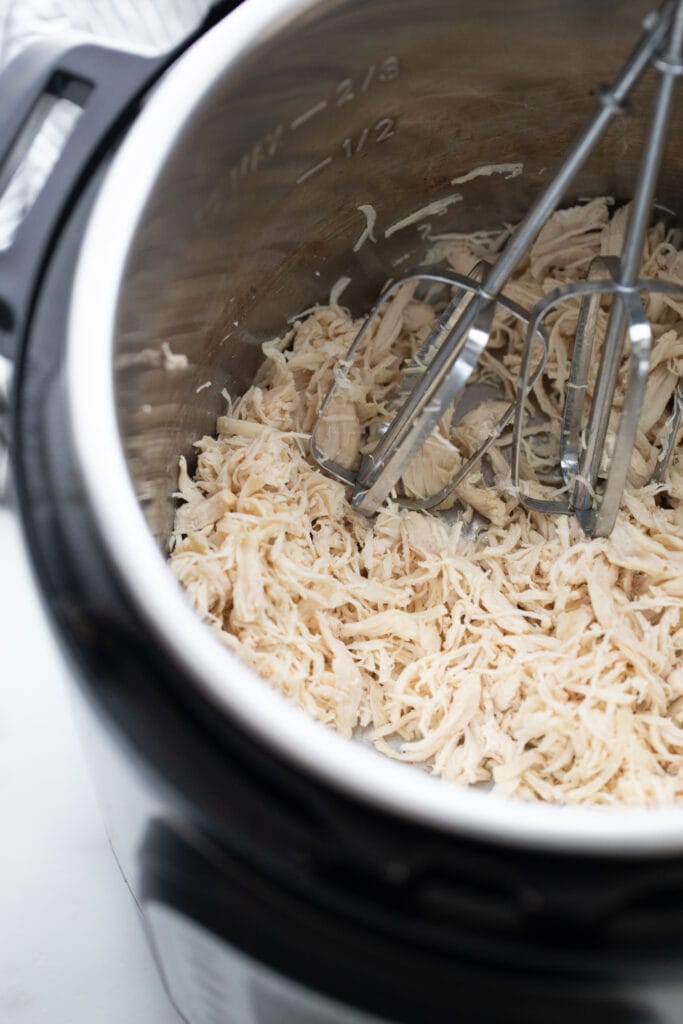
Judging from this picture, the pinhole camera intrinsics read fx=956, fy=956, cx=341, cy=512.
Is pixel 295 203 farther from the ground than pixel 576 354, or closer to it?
farther from the ground

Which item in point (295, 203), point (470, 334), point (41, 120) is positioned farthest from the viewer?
point (295, 203)

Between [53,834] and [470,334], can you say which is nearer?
[470,334]

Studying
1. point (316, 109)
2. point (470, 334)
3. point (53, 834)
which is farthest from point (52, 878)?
point (316, 109)

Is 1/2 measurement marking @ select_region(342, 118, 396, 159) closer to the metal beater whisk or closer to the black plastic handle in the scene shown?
the metal beater whisk

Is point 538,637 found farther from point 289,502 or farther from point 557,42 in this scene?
point 557,42

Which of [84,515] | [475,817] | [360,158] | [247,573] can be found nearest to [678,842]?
[475,817]

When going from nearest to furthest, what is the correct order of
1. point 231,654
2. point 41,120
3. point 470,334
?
point 231,654, point 41,120, point 470,334

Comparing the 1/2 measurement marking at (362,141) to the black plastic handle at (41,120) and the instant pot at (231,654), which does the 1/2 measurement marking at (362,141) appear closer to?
the instant pot at (231,654)

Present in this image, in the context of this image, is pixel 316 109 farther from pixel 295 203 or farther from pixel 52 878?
pixel 52 878

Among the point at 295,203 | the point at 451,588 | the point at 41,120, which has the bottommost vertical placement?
the point at 451,588
